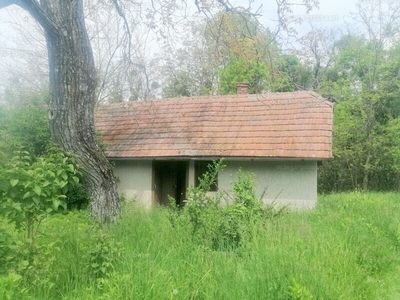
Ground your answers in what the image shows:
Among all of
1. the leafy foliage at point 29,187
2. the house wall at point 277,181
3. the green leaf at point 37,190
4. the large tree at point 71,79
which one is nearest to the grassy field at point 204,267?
the leafy foliage at point 29,187

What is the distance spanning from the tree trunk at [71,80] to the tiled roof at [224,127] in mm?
6709

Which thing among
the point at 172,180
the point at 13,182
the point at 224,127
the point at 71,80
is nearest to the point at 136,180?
the point at 172,180

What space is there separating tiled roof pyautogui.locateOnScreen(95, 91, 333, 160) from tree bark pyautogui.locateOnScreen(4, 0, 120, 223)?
264 inches

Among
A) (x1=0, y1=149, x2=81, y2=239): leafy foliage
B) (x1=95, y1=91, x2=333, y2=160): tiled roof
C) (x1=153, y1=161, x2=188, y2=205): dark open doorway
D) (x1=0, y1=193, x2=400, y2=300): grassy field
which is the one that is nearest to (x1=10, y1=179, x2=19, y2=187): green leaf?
(x1=0, y1=149, x2=81, y2=239): leafy foliage

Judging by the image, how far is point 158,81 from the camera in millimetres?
29188

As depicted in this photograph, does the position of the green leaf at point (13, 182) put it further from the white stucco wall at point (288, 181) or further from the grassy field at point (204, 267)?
the white stucco wall at point (288, 181)

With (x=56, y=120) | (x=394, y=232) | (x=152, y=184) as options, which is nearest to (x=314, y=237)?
(x=394, y=232)

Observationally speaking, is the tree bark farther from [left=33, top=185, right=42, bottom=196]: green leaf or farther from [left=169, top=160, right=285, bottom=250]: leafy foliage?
[left=33, top=185, right=42, bottom=196]: green leaf

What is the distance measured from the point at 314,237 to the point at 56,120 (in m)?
Result: 5.30

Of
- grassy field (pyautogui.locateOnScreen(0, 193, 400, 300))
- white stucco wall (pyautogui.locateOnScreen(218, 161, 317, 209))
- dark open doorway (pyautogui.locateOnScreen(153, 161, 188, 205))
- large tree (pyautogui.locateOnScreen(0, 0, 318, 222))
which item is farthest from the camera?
dark open doorway (pyautogui.locateOnScreen(153, 161, 188, 205))

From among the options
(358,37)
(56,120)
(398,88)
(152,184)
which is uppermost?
(358,37)

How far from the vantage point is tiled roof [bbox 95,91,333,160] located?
1388 cm

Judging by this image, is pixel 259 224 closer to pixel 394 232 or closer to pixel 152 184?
pixel 394 232

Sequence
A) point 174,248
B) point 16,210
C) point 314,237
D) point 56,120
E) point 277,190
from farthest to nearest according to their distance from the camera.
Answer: point 277,190 → point 56,120 → point 314,237 → point 174,248 → point 16,210
